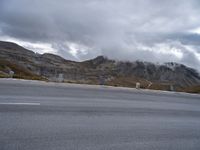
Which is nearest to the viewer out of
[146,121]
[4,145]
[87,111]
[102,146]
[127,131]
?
[4,145]

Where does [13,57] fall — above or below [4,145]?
above

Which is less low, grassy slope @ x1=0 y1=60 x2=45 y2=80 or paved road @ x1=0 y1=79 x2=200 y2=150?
grassy slope @ x1=0 y1=60 x2=45 y2=80

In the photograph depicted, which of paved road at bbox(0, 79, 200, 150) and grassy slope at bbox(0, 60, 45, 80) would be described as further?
grassy slope at bbox(0, 60, 45, 80)

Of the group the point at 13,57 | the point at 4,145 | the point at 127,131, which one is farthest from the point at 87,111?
the point at 13,57

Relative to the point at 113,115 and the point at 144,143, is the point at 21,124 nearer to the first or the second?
the point at 144,143

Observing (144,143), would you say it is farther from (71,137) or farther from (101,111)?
(101,111)

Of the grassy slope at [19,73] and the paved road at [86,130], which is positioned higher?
the grassy slope at [19,73]

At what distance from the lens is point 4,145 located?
5.83 meters

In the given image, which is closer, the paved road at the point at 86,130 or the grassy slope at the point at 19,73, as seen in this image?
the paved road at the point at 86,130

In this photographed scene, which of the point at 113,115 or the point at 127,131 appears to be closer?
the point at 127,131

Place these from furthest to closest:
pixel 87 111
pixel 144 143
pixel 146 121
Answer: pixel 87 111 < pixel 146 121 < pixel 144 143

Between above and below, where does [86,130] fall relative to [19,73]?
below

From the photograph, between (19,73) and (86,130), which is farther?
(19,73)

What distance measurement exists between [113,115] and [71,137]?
11.5ft
